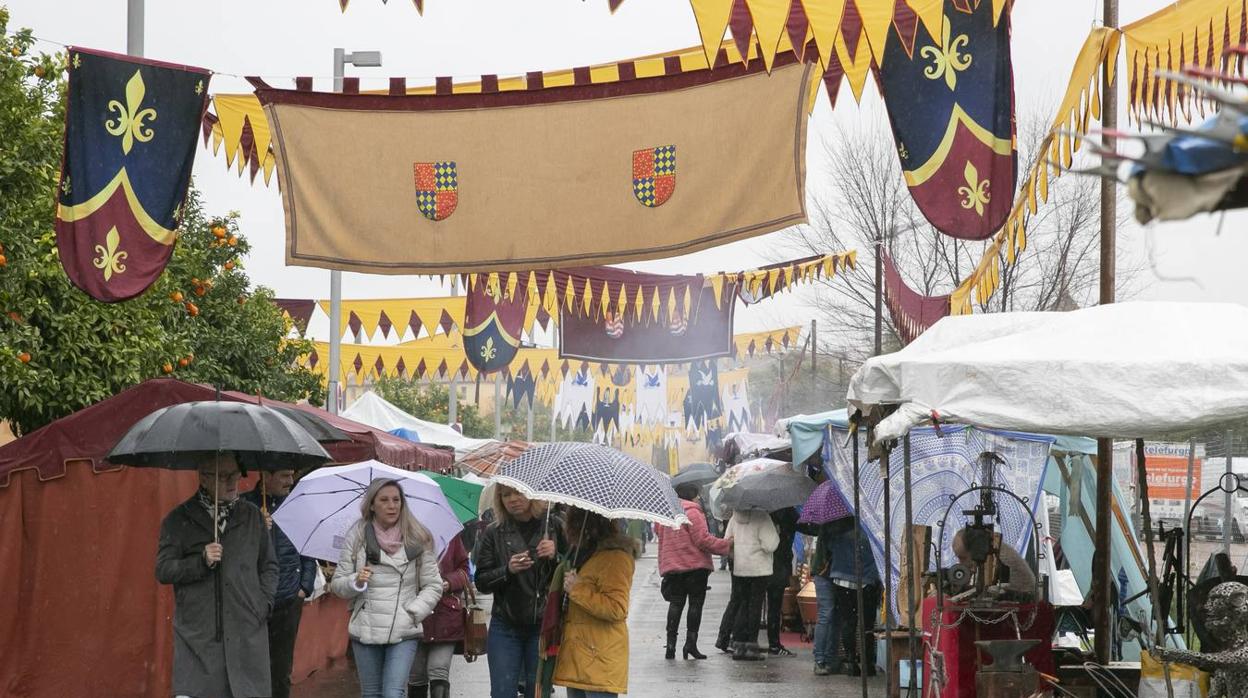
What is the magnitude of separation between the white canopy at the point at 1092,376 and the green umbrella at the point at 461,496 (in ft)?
19.4

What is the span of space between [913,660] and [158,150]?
5723 millimetres

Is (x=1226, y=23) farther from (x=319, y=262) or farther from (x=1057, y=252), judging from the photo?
(x=1057, y=252)

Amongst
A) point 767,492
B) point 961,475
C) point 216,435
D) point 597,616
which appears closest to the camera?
point 216,435

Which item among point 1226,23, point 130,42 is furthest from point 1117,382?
point 130,42

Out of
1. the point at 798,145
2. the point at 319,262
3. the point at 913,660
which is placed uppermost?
the point at 798,145

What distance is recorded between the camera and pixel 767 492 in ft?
54.0

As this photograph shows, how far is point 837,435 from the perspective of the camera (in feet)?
47.6

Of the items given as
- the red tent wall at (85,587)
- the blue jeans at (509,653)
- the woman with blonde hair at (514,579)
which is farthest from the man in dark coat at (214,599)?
the red tent wall at (85,587)

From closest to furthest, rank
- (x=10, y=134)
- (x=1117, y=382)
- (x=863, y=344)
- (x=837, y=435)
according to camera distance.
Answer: (x=1117, y=382) → (x=10, y=134) → (x=837, y=435) → (x=863, y=344)

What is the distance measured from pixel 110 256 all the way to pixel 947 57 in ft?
17.4

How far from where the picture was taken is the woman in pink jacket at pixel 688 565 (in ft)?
53.1

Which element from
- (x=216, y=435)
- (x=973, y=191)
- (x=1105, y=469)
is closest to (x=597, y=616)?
(x=216, y=435)

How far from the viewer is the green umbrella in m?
13.6

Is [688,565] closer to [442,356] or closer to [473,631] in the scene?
[473,631]
